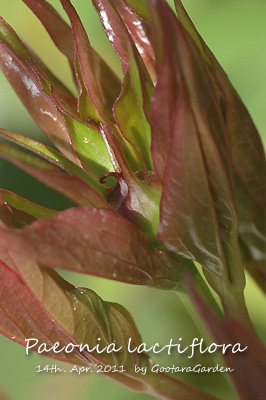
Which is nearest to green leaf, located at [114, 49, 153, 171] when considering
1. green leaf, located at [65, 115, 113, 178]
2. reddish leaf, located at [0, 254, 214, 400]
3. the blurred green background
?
green leaf, located at [65, 115, 113, 178]

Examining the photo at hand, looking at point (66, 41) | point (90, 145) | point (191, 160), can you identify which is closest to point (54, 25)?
point (66, 41)

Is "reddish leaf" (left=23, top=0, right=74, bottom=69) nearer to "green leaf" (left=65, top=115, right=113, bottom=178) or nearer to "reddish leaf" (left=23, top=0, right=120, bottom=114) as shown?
"reddish leaf" (left=23, top=0, right=120, bottom=114)

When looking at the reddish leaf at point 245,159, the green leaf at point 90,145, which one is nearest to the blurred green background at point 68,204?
the reddish leaf at point 245,159

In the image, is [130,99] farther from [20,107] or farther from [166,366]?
[20,107]

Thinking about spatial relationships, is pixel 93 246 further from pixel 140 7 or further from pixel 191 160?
pixel 140 7

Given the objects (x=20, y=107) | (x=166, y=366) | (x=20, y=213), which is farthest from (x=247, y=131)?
(x=20, y=107)

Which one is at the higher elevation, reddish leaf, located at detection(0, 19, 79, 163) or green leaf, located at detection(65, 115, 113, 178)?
reddish leaf, located at detection(0, 19, 79, 163)
